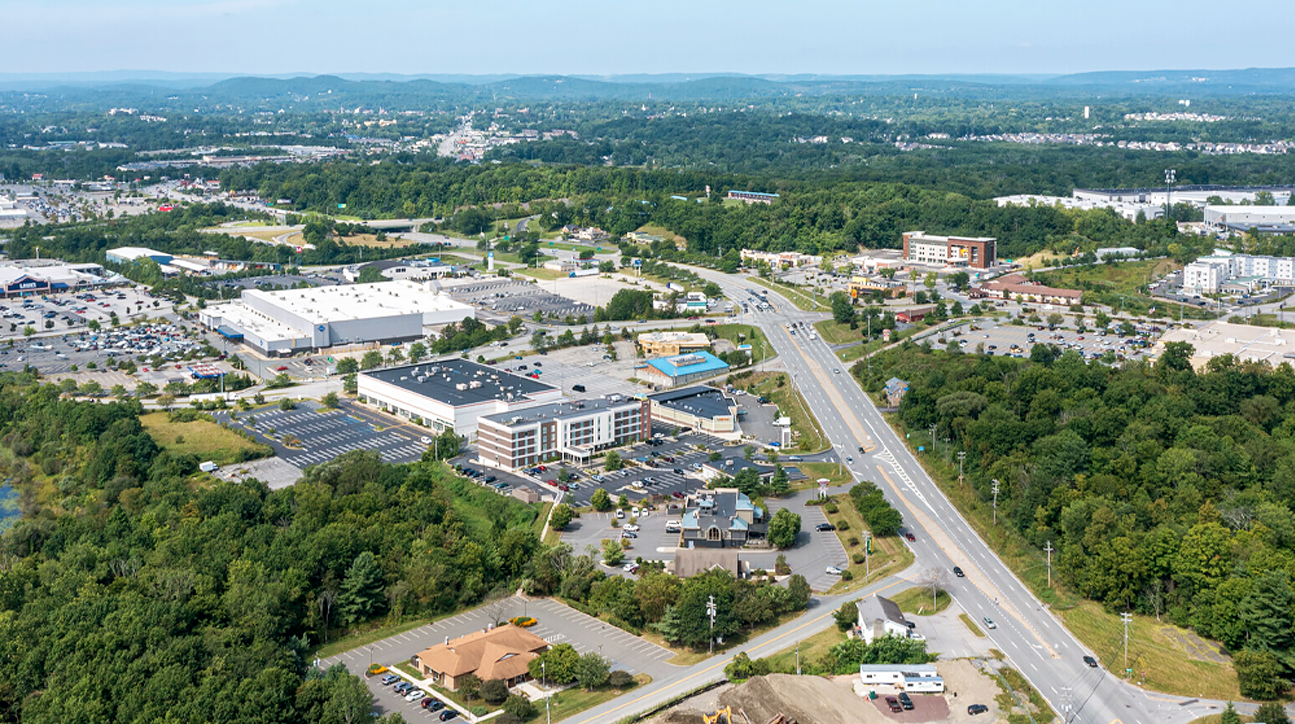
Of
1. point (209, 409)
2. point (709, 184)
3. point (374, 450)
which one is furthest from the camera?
point (709, 184)

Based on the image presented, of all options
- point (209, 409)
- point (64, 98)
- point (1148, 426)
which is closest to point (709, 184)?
point (209, 409)

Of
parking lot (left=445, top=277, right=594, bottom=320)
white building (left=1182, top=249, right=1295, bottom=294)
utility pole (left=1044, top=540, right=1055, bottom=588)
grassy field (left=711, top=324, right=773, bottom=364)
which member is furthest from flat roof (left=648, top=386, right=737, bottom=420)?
white building (left=1182, top=249, right=1295, bottom=294)

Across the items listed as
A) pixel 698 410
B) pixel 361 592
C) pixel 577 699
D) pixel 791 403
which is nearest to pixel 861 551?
pixel 577 699

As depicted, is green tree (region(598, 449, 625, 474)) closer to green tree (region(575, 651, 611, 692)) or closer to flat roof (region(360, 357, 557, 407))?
flat roof (region(360, 357, 557, 407))

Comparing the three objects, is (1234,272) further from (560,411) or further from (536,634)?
(536,634)

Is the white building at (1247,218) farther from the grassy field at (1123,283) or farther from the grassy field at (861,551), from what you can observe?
the grassy field at (861,551)

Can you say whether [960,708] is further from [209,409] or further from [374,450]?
[209,409]
